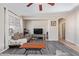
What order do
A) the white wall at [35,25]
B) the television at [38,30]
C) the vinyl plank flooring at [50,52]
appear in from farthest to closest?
the white wall at [35,25] < the television at [38,30] < the vinyl plank flooring at [50,52]

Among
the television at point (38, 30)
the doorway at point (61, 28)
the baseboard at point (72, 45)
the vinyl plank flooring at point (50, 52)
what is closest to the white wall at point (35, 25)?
the television at point (38, 30)

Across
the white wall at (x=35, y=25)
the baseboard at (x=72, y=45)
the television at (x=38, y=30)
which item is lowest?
the baseboard at (x=72, y=45)

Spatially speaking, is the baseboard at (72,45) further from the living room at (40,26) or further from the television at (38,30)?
the television at (38,30)

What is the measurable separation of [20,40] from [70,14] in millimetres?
2210

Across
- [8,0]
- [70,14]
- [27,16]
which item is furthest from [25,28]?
[8,0]

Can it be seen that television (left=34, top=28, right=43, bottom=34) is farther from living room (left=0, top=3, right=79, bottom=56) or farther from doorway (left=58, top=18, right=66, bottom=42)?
doorway (left=58, top=18, right=66, bottom=42)

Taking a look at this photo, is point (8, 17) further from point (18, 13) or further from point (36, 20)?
point (36, 20)

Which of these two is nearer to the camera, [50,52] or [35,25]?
[50,52]

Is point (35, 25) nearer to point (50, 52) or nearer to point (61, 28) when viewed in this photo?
point (61, 28)

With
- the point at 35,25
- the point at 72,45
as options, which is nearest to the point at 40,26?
the point at 35,25

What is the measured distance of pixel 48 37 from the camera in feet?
19.6

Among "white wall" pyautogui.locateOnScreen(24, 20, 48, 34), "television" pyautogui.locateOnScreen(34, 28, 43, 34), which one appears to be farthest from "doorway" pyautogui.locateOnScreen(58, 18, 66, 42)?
"television" pyautogui.locateOnScreen(34, 28, 43, 34)

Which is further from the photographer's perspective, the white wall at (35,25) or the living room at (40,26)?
the white wall at (35,25)

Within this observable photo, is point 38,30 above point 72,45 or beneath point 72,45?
above
